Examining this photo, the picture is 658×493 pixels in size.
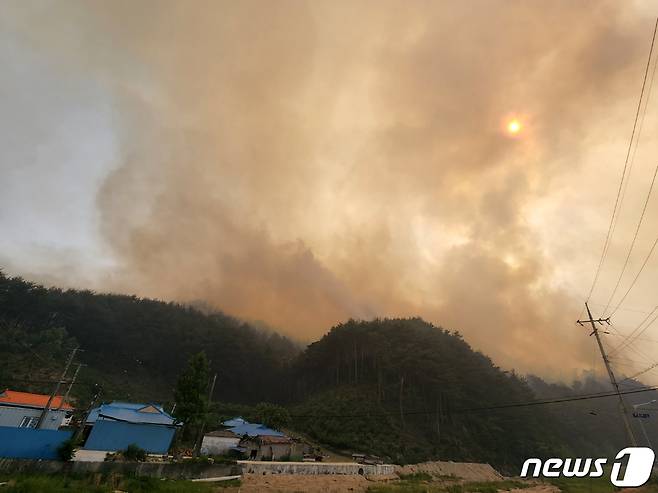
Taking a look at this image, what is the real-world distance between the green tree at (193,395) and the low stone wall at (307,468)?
944 cm

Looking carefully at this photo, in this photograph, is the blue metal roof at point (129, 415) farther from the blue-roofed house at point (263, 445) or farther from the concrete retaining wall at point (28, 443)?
the concrete retaining wall at point (28, 443)

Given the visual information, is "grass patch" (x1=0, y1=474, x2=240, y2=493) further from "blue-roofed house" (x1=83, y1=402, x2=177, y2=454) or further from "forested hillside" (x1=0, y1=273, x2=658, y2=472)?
"forested hillside" (x1=0, y1=273, x2=658, y2=472)

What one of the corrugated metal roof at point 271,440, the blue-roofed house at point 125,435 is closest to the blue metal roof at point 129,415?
the blue-roofed house at point 125,435

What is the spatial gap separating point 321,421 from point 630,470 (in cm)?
5906

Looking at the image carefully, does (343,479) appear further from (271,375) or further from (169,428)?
(271,375)

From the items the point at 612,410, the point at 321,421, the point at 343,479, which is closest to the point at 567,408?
the point at 612,410

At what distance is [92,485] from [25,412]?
93.0 ft

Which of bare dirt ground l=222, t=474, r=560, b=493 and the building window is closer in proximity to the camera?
bare dirt ground l=222, t=474, r=560, b=493

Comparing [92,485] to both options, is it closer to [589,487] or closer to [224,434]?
[224,434]

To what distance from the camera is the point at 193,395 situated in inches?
1569

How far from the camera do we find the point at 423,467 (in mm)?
45188

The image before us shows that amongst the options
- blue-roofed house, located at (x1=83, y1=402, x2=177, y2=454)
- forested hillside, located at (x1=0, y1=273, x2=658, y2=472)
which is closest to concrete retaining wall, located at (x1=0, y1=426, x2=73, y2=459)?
blue-roofed house, located at (x1=83, y1=402, x2=177, y2=454)

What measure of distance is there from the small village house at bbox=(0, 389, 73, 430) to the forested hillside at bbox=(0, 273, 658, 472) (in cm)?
1156

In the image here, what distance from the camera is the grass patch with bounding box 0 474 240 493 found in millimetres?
17188
